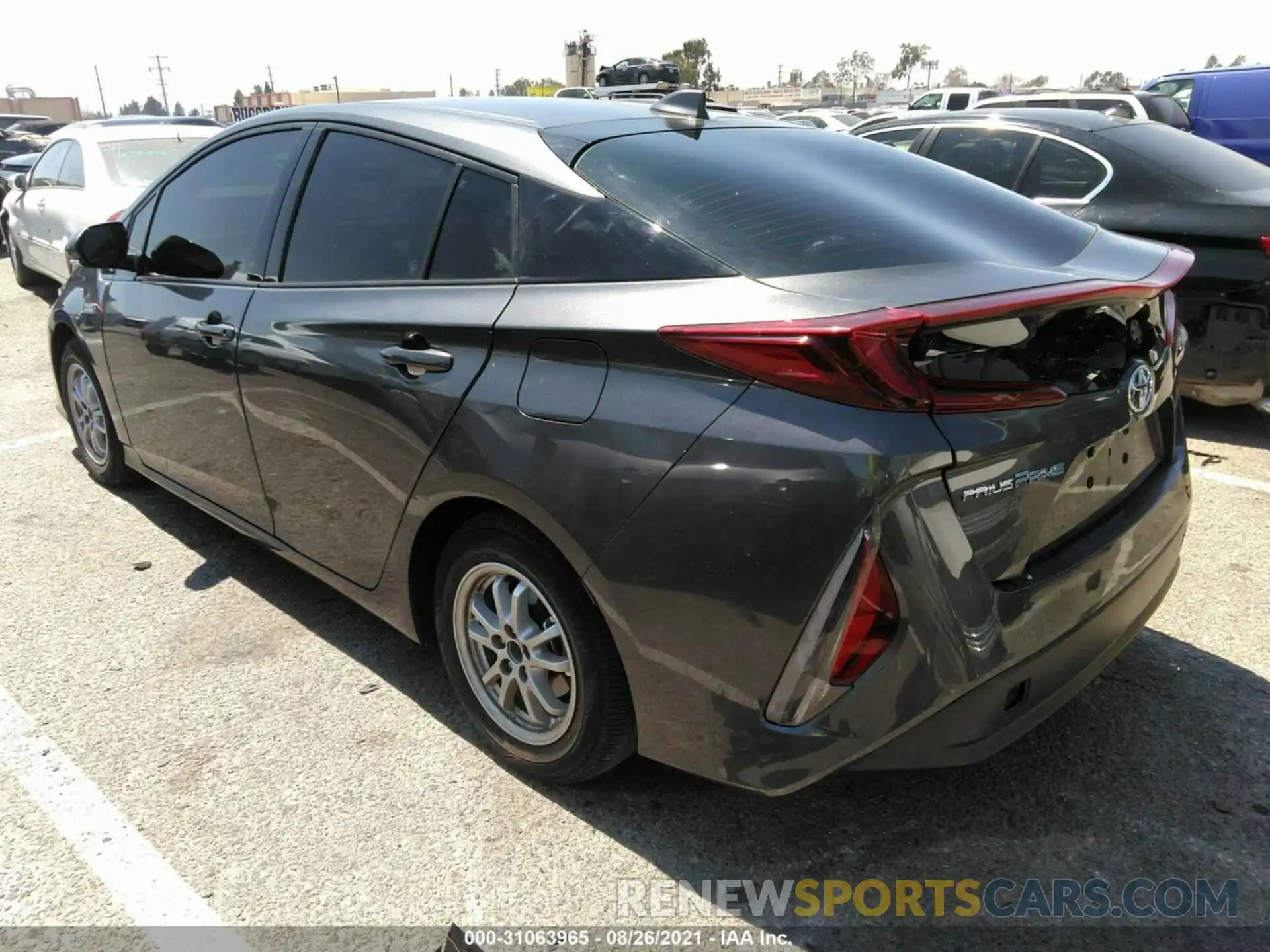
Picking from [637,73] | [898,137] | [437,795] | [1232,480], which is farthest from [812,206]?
[637,73]

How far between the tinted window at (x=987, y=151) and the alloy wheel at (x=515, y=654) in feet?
14.4

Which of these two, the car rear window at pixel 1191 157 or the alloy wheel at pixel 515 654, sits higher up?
the car rear window at pixel 1191 157

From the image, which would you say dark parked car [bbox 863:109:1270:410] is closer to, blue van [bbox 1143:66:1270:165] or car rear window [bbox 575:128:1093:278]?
car rear window [bbox 575:128:1093:278]

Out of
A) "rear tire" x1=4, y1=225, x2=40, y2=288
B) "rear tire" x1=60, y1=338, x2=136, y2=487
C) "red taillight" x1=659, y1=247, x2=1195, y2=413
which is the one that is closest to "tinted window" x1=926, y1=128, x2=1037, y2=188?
"red taillight" x1=659, y1=247, x2=1195, y2=413

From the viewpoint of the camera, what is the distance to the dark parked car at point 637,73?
105 feet

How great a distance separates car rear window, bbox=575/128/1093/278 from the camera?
216 cm

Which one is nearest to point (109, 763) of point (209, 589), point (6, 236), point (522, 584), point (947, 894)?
point (209, 589)

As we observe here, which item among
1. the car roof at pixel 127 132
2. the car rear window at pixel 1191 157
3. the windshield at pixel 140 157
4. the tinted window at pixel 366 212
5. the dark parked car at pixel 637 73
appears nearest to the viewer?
the tinted window at pixel 366 212

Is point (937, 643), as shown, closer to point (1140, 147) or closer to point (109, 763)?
point (109, 763)

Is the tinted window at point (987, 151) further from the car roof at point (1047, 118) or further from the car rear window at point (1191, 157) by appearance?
the car rear window at point (1191, 157)

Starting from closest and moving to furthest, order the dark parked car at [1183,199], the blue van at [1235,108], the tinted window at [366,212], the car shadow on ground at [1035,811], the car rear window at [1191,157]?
1. the car shadow on ground at [1035,811]
2. the tinted window at [366,212]
3. the dark parked car at [1183,199]
4. the car rear window at [1191,157]
5. the blue van at [1235,108]

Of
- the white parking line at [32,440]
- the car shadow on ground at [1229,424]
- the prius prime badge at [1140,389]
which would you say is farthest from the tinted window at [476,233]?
the car shadow on ground at [1229,424]

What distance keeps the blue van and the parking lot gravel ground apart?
30.4 ft

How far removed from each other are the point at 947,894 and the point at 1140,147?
467cm
